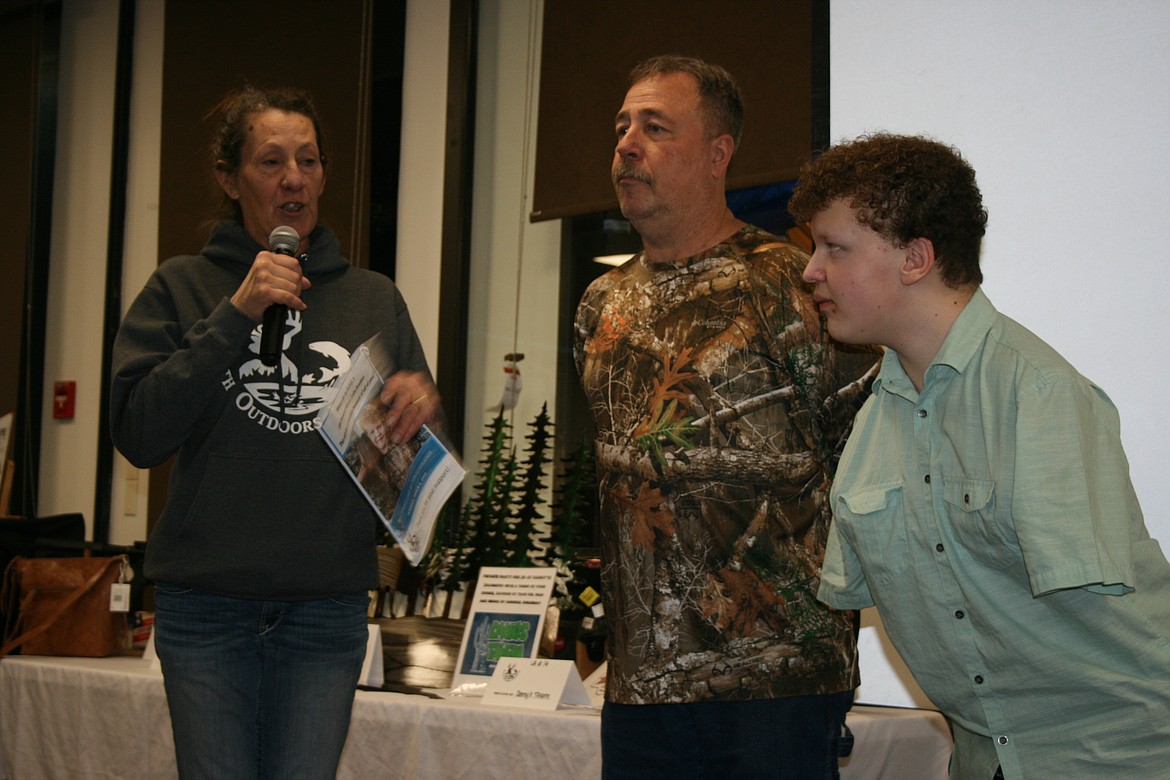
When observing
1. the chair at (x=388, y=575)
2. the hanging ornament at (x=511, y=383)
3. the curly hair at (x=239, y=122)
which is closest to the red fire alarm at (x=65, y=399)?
the hanging ornament at (x=511, y=383)

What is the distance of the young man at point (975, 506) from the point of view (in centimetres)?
133

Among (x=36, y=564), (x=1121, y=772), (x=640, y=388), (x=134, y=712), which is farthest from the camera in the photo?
(x=36, y=564)

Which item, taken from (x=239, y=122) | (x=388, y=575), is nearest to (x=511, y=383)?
(x=388, y=575)

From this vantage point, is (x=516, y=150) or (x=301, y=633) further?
(x=516, y=150)

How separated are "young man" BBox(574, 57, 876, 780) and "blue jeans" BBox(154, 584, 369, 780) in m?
0.49

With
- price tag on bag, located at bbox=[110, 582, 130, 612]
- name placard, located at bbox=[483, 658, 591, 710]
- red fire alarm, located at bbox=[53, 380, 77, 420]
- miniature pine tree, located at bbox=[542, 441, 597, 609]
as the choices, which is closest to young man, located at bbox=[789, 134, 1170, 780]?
name placard, located at bbox=[483, 658, 591, 710]

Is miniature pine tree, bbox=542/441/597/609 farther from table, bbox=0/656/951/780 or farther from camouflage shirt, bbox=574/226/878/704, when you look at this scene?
camouflage shirt, bbox=574/226/878/704

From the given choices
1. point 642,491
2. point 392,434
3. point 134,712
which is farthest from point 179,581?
point 134,712

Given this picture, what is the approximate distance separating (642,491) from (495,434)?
6.60ft

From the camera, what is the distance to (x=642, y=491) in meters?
1.88

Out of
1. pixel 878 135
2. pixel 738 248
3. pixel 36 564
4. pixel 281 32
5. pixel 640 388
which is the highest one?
pixel 281 32

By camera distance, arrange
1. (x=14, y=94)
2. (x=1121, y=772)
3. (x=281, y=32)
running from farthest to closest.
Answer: (x=14, y=94) → (x=281, y=32) → (x=1121, y=772)

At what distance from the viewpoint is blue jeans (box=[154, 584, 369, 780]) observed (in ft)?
5.70

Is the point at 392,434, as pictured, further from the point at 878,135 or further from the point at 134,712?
the point at 134,712
